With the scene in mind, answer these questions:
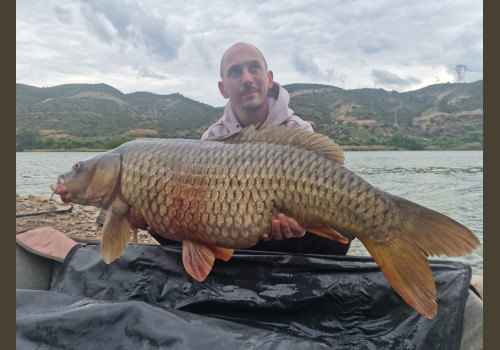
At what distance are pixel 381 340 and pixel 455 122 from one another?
3680cm

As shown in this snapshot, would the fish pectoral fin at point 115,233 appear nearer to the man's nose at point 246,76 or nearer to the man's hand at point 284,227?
the man's hand at point 284,227

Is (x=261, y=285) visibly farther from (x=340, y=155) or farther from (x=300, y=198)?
(x=340, y=155)

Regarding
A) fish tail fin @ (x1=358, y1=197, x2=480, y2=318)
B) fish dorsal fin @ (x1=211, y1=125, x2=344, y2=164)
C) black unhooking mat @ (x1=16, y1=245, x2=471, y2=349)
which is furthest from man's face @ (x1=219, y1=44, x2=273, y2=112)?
fish tail fin @ (x1=358, y1=197, x2=480, y2=318)

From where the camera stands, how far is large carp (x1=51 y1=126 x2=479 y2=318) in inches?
41.4

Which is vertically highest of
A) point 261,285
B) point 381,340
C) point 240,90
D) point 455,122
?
point 455,122

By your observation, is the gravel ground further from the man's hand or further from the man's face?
the man's hand

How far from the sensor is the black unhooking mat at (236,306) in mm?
913

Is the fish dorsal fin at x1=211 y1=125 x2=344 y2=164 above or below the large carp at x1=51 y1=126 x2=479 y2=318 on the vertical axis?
above

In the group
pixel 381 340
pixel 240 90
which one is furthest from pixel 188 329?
pixel 240 90

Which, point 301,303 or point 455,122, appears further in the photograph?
point 455,122

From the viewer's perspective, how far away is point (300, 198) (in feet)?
3.89

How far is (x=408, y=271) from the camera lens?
3.43ft

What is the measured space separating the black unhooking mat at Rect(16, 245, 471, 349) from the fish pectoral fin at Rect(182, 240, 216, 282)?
0.39 ft

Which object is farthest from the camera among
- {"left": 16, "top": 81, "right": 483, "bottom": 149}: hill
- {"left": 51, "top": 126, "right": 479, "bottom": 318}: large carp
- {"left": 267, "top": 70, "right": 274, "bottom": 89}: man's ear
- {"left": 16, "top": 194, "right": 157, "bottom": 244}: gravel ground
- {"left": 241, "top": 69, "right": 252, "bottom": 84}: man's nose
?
{"left": 16, "top": 81, "right": 483, "bottom": 149}: hill
